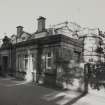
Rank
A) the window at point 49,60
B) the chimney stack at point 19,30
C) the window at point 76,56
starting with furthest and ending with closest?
the chimney stack at point 19,30 < the window at point 76,56 < the window at point 49,60

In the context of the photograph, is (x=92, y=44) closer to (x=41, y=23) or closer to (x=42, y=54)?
(x=42, y=54)

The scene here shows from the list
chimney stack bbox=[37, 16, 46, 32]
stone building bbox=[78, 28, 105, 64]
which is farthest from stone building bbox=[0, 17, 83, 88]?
stone building bbox=[78, 28, 105, 64]

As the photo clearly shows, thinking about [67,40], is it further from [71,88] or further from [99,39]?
[99,39]

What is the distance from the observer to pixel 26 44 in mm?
13172

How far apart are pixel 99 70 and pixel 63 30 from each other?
681cm

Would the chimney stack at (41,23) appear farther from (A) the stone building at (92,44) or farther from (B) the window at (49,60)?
(A) the stone building at (92,44)

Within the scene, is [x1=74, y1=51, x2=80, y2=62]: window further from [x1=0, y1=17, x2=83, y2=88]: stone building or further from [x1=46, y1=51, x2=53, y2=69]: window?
[x1=46, y1=51, x2=53, y2=69]: window

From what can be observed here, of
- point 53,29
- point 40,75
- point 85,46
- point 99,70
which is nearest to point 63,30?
point 53,29

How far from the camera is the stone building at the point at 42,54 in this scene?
33.6ft

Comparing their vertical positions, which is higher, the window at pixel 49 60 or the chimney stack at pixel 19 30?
the chimney stack at pixel 19 30

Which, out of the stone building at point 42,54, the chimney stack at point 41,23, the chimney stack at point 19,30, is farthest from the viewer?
the chimney stack at point 19,30

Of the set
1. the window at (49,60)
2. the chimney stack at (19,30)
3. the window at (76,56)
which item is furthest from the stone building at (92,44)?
the chimney stack at (19,30)

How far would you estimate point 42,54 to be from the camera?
1165cm

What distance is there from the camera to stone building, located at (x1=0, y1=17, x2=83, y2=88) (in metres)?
10.2
